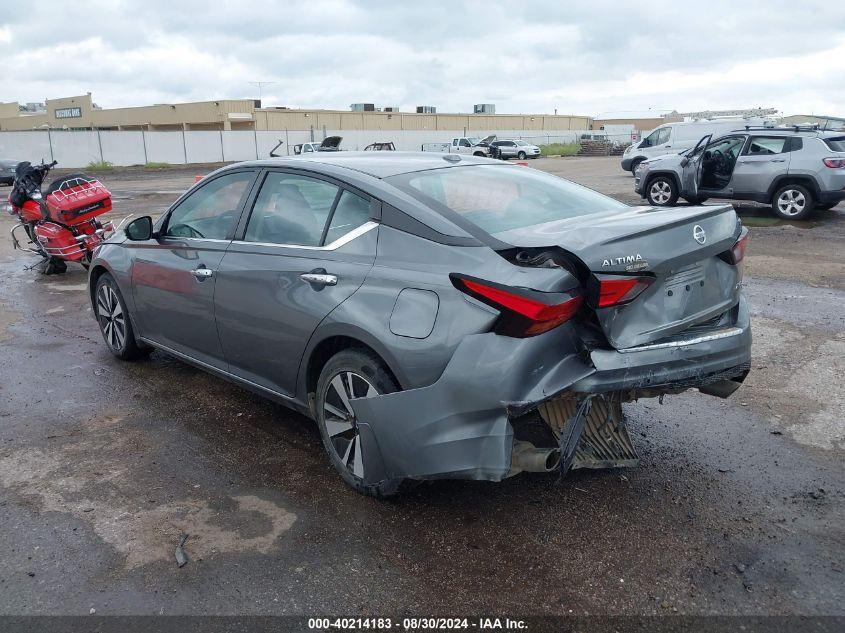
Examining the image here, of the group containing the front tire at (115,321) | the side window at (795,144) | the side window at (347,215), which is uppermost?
the side window at (795,144)

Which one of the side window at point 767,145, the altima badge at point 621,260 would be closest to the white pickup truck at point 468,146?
the side window at point 767,145

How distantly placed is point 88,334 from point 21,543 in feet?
12.8

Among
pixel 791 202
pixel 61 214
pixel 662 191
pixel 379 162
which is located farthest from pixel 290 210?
pixel 662 191

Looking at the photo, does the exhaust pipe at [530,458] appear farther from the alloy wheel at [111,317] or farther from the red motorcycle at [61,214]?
the red motorcycle at [61,214]

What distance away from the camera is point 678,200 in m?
16.7

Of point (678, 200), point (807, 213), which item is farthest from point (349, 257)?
point (678, 200)

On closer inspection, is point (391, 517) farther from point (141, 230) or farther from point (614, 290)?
point (141, 230)

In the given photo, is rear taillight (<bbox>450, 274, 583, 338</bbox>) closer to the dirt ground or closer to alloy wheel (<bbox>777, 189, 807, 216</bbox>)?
the dirt ground

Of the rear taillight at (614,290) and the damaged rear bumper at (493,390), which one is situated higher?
the rear taillight at (614,290)

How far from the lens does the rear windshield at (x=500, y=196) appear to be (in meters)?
3.60

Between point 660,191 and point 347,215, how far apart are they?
13.4 metres

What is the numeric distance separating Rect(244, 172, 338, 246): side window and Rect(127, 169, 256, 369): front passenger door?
20cm

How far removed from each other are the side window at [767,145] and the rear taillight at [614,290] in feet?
41.5

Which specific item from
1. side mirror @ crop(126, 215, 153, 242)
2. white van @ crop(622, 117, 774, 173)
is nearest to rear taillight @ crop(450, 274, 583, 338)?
side mirror @ crop(126, 215, 153, 242)
